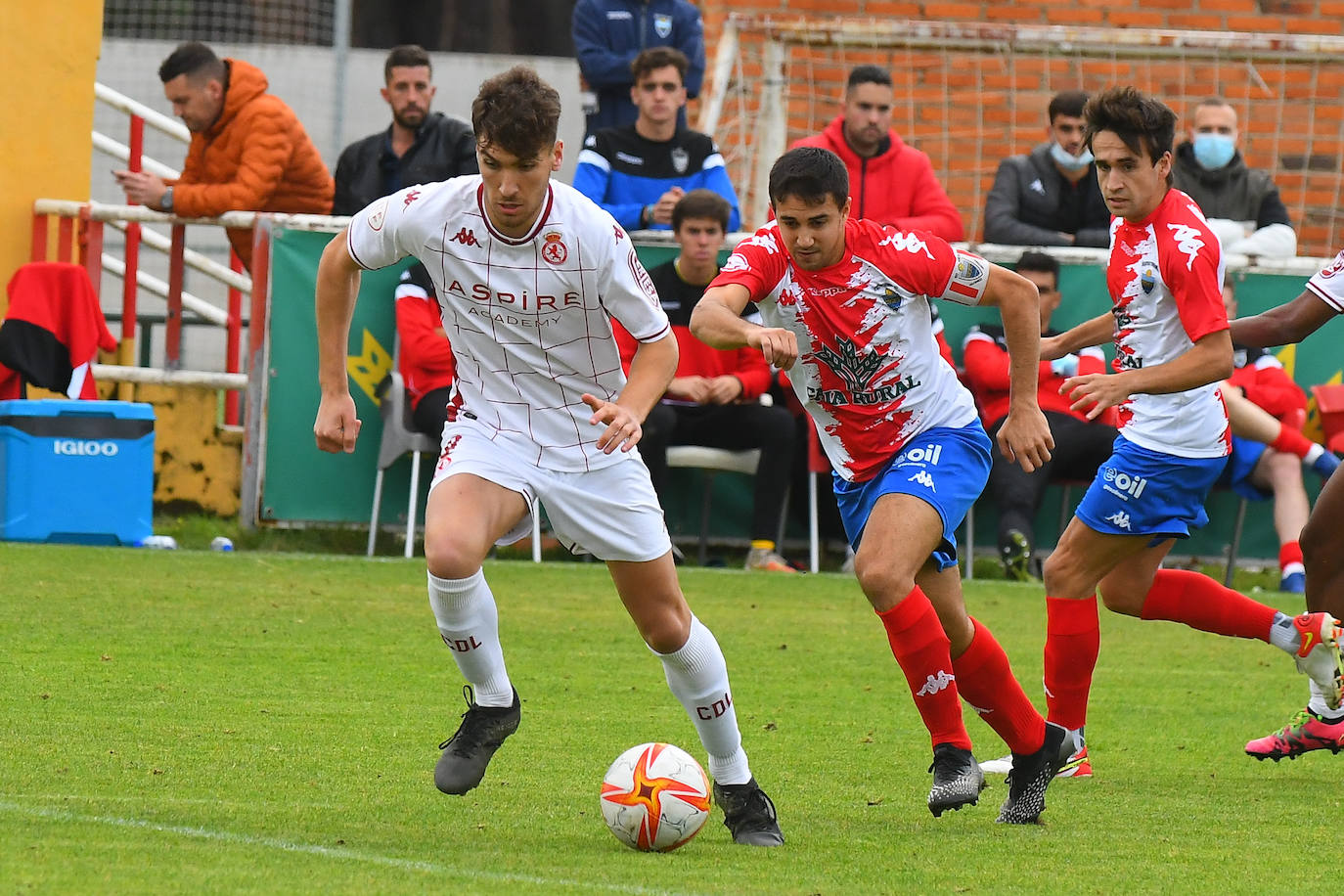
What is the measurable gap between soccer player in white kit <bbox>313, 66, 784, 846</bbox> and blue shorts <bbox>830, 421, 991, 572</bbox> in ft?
2.47

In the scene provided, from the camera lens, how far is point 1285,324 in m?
5.95

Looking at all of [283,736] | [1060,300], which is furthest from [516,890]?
[1060,300]

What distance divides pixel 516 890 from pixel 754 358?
6.92 metres

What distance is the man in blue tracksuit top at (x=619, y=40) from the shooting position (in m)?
11.7

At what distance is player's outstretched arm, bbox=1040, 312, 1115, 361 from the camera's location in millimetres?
5777

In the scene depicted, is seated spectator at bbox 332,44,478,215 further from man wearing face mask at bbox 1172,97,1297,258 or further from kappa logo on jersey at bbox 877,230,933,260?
kappa logo on jersey at bbox 877,230,933,260

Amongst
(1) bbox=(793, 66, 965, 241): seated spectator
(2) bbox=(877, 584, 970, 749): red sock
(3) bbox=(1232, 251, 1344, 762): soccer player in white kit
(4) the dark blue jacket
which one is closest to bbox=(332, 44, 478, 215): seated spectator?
(4) the dark blue jacket

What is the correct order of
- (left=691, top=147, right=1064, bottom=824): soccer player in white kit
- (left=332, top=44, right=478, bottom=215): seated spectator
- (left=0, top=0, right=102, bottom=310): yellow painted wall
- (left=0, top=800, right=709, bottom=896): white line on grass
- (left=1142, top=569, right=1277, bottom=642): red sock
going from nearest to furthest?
1. (left=0, top=800, right=709, bottom=896): white line on grass
2. (left=691, top=147, right=1064, bottom=824): soccer player in white kit
3. (left=1142, top=569, right=1277, bottom=642): red sock
4. (left=332, top=44, right=478, bottom=215): seated spectator
5. (left=0, top=0, right=102, bottom=310): yellow painted wall

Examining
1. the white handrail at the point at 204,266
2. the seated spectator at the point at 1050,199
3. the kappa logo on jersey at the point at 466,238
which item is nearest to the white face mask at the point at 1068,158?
the seated spectator at the point at 1050,199

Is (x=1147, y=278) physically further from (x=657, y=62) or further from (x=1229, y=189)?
(x=1229, y=189)

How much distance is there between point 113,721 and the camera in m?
5.52

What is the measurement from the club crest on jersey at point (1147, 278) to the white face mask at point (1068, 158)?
5.75 metres

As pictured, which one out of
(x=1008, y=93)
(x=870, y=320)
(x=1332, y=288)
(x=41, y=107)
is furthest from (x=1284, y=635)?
(x=1008, y=93)

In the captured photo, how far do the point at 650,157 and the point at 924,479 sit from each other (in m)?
6.17
